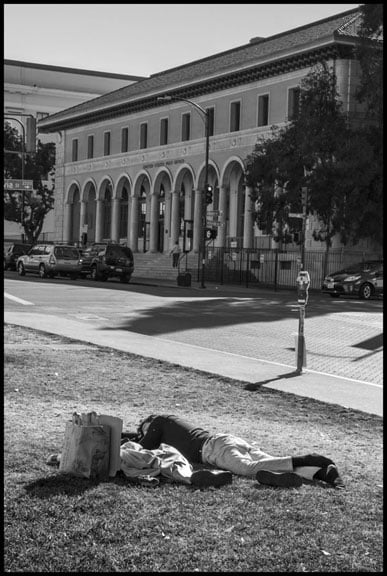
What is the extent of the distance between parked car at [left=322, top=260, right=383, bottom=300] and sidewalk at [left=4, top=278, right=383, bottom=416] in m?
17.3

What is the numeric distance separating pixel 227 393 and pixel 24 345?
4.70m

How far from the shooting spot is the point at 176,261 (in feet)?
169

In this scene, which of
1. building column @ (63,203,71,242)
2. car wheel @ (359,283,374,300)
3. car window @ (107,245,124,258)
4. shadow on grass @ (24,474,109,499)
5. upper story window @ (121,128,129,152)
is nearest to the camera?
shadow on grass @ (24,474,109,499)

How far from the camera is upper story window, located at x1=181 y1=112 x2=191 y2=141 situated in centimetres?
5716

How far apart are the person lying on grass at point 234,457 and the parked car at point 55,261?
34289 mm

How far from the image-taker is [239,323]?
19203 mm

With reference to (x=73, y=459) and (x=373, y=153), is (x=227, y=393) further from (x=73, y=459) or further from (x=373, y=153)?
(x=373, y=153)

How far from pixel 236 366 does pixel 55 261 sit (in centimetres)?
2908

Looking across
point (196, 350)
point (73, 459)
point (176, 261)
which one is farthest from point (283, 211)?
point (73, 459)

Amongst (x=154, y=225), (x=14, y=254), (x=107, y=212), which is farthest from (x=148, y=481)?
(x=107, y=212)

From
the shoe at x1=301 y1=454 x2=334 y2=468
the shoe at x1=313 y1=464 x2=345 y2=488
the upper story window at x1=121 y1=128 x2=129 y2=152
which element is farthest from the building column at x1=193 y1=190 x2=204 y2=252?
the shoe at x1=313 y1=464 x2=345 y2=488

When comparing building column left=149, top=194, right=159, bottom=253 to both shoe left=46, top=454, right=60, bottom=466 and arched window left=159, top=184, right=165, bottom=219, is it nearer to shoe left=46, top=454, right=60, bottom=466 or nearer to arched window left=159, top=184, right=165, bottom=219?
arched window left=159, top=184, right=165, bottom=219

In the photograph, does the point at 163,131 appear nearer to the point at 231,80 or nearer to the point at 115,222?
the point at 231,80

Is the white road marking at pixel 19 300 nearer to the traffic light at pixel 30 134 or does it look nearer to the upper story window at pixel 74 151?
the traffic light at pixel 30 134
